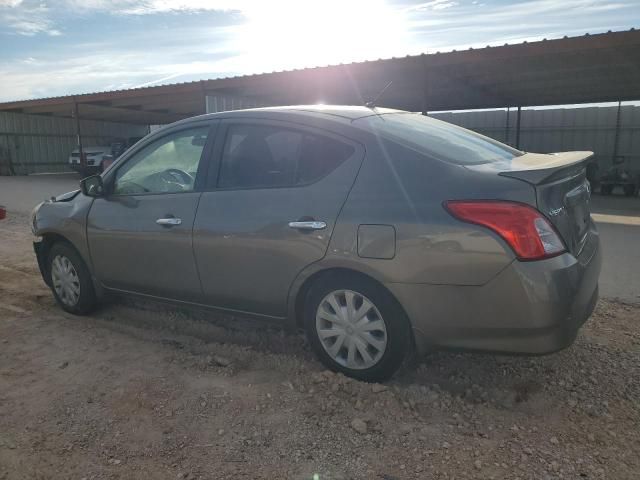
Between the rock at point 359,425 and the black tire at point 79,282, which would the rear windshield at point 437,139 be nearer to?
the rock at point 359,425

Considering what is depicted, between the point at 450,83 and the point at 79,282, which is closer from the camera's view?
the point at 79,282

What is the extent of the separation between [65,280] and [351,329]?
2776mm

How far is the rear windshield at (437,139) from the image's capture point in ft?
9.76

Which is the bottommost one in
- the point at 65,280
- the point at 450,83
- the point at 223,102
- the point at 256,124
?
the point at 65,280

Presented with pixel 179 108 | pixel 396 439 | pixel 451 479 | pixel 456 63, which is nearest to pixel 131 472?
pixel 396 439

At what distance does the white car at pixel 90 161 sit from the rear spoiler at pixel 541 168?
78.6 ft

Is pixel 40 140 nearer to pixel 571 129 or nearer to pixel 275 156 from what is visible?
pixel 571 129

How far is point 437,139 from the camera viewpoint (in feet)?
10.5

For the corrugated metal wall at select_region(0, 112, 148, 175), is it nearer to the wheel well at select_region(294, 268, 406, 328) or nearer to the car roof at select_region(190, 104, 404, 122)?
the car roof at select_region(190, 104, 404, 122)

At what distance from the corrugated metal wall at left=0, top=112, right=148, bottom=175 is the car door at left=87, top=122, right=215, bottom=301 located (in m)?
27.7

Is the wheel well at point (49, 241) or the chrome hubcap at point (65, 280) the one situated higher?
the wheel well at point (49, 241)

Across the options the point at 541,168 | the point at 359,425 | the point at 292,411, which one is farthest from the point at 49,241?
the point at 541,168

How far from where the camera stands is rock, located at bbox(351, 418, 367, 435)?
8.54 ft

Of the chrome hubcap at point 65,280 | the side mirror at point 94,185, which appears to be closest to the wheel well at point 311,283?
the side mirror at point 94,185
